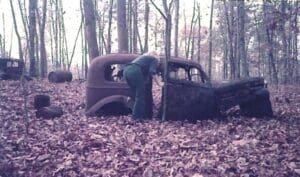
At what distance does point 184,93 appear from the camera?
8867mm

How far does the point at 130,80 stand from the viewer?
29.3 feet

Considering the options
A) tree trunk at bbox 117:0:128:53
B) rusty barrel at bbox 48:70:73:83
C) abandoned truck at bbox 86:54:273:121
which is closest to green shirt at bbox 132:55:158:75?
abandoned truck at bbox 86:54:273:121

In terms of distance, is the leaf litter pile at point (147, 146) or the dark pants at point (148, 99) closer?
the leaf litter pile at point (147, 146)

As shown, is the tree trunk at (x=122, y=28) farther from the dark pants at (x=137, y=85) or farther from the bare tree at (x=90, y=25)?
the dark pants at (x=137, y=85)

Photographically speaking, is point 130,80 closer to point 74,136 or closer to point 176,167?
point 74,136

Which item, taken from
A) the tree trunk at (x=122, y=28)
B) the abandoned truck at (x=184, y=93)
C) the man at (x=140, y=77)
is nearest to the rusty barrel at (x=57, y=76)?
the tree trunk at (x=122, y=28)

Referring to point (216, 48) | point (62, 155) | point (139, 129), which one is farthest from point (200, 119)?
point (216, 48)

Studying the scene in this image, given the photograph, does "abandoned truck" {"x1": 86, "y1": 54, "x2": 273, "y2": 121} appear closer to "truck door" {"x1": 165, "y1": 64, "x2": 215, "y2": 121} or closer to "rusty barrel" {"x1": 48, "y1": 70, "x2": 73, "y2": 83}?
"truck door" {"x1": 165, "y1": 64, "x2": 215, "y2": 121}

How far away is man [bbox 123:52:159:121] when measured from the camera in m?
8.89

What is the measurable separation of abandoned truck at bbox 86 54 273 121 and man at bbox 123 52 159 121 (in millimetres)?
442

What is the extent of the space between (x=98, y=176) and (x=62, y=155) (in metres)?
1.09

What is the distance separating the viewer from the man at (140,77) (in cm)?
889

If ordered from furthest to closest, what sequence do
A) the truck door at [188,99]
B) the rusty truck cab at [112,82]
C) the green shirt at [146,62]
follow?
the rusty truck cab at [112,82] < the green shirt at [146,62] < the truck door at [188,99]

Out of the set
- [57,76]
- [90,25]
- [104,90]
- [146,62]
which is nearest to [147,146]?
[146,62]
